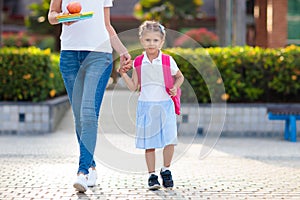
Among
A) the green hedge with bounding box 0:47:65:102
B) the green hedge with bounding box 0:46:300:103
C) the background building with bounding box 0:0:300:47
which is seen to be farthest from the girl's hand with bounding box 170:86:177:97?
the background building with bounding box 0:0:300:47

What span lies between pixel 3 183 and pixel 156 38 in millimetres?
1663

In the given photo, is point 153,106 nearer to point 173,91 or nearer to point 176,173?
point 173,91

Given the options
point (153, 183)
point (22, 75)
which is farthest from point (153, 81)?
point (22, 75)

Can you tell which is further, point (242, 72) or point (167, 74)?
point (242, 72)

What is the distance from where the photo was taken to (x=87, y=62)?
5.26 m

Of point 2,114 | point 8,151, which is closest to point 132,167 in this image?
point 8,151

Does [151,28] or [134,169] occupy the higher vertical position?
[151,28]

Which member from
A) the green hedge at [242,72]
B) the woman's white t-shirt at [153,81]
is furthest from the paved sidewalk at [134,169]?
the green hedge at [242,72]

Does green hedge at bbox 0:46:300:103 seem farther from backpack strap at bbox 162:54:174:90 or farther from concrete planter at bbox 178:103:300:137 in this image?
backpack strap at bbox 162:54:174:90

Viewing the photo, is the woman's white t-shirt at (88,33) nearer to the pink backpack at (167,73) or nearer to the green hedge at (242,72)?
the pink backpack at (167,73)

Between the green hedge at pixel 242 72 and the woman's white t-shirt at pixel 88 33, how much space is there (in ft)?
14.9

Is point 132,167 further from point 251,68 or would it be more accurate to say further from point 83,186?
point 251,68

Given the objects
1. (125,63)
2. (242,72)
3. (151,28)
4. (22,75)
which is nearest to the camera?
(125,63)

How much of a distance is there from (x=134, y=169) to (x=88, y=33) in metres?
1.38
